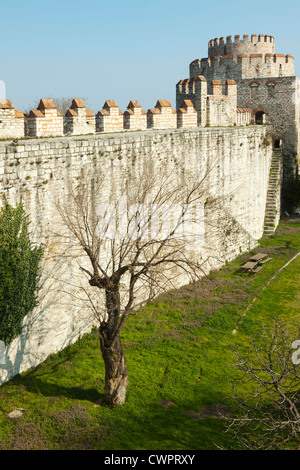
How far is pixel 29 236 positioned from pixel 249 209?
41.0 ft

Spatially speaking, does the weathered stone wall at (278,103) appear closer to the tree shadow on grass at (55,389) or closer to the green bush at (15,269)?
the green bush at (15,269)

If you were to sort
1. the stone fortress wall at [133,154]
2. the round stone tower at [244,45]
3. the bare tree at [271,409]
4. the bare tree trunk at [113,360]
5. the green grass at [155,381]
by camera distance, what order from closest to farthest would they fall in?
the bare tree at [271,409] → the green grass at [155,381] → the bare tree trunk at [113,360] → the stone fortress wall at [133,154] → the round stone tower at [244,45]

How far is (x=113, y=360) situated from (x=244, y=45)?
77.2 ft

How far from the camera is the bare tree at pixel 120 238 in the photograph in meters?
9.62

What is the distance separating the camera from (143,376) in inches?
423

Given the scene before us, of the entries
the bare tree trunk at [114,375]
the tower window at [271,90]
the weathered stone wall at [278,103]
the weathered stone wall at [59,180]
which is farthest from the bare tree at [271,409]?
the tower window at [271,90]

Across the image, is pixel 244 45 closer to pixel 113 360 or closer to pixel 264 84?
pixel 264 84

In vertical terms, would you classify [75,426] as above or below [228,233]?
below

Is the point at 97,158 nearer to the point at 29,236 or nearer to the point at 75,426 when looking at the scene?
the point at 29,236

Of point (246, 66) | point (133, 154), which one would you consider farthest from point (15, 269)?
point (246, 66)

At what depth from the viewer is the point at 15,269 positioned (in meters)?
9.95

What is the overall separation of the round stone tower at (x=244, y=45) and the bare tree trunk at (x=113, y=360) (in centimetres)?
2248

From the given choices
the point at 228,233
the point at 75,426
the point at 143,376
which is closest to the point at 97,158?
the point at 143,376
